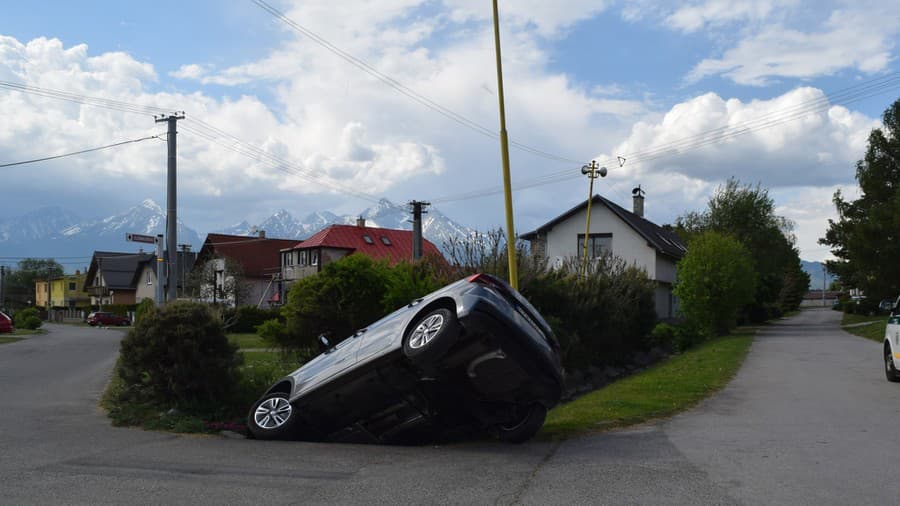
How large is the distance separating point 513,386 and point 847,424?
5.06 meters

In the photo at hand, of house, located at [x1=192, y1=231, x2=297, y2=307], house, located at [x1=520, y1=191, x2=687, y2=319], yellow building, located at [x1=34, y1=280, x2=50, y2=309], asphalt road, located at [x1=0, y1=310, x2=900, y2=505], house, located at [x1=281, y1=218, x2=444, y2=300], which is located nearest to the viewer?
asphalt road, located at [x1=0, y1=310, x2=900, y2=505]

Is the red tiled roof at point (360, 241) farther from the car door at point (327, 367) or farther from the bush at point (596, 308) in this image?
the car door at point (327, 367)

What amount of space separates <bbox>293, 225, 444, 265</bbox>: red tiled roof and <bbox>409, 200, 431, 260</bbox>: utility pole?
1230 centimetres

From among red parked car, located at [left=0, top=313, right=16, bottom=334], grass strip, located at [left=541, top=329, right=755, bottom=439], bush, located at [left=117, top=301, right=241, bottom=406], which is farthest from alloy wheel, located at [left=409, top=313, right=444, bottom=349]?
red parked car, located at [left=0, top=313, right=16, bottom=334]

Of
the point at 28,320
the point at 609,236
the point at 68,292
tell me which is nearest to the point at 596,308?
the point at 609,236

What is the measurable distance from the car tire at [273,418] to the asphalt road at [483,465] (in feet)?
1.35

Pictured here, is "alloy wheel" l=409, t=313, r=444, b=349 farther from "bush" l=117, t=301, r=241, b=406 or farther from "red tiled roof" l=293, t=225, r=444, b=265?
"red tiled roof" l=293, t=225, r=444, b=265

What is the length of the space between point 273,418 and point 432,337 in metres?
2.73

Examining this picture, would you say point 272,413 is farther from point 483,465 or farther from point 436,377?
point 483,465

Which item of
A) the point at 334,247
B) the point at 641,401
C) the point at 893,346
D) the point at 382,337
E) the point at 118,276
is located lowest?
the point at 641,401

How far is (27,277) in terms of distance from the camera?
141 meters

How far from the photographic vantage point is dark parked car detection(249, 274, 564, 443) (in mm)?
8078

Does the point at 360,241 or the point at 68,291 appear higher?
the point at 360,241

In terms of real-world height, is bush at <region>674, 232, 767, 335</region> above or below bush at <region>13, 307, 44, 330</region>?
above
